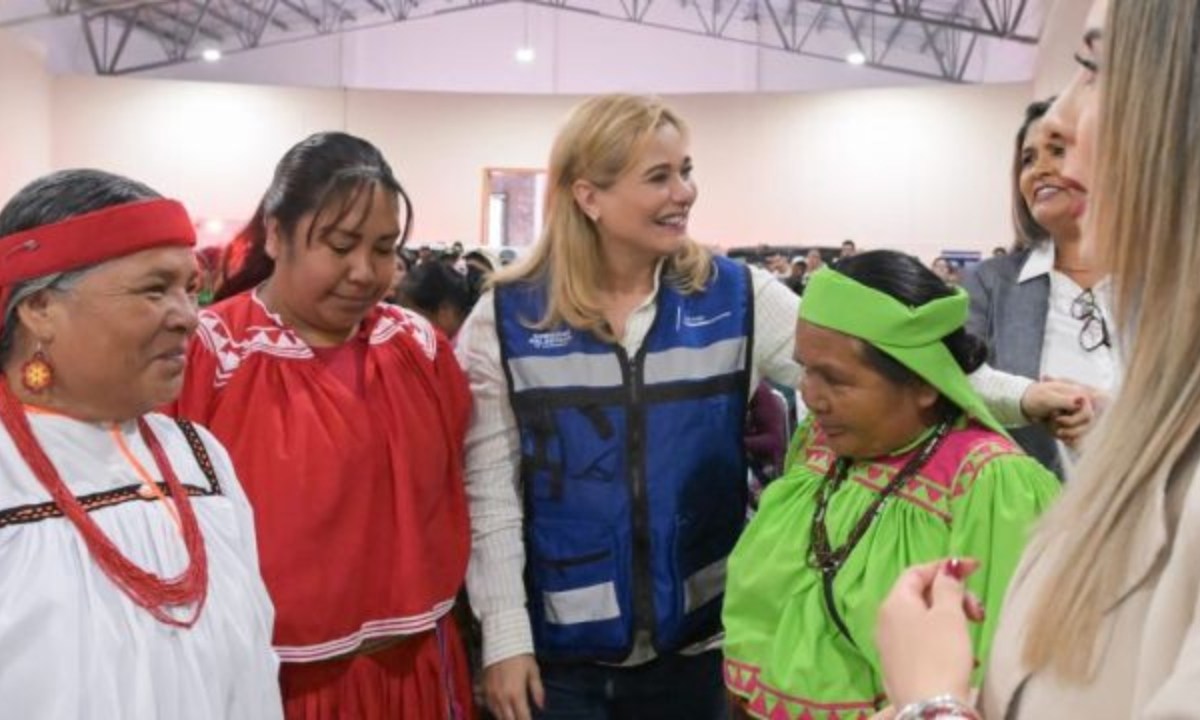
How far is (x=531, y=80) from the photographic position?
16.3 meters

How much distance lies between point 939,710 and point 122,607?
101 centimetres

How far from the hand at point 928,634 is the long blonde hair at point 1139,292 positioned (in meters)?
0.09

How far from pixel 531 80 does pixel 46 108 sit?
20.6 ft

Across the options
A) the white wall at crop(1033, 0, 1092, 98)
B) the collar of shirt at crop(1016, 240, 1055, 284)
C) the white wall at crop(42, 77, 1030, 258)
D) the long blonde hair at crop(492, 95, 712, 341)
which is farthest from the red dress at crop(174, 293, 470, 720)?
the white wall at crop(42, 77, 1030, 258)

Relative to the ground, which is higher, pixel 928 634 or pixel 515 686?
pixel 928 634

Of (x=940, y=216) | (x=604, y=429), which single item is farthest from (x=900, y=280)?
(x=940, y=216)

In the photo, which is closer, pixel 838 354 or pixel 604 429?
pixel 838 354

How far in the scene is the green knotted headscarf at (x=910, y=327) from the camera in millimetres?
1684

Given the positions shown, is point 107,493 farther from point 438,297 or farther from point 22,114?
point 22,114

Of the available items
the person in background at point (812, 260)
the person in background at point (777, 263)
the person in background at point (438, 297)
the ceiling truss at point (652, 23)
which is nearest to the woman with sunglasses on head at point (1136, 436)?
the person in background at point (438, 297)

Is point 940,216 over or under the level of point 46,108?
under

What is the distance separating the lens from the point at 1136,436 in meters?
0.77

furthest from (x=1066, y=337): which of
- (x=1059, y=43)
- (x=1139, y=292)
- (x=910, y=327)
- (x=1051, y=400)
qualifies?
(x=1059, y=43)

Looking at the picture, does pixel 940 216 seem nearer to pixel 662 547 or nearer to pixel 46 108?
pixel 46 108
